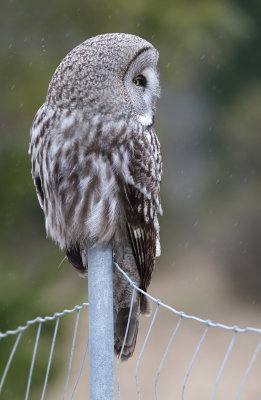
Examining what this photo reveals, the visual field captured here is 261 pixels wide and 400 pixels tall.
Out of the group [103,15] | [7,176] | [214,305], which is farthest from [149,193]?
[214,305]

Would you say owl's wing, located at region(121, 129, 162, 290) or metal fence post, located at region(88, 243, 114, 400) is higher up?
owl's wing, located at region(121, 129, 162, 290)

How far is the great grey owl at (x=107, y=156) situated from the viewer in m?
1.65

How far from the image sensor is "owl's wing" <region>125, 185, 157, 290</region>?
1.85 metres

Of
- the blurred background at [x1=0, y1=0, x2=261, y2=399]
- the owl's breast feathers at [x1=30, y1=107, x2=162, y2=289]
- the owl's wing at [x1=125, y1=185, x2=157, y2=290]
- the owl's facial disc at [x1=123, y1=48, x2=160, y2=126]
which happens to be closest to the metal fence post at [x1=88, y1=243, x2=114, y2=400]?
the owl's breast feathers at [x1=30, y1=107, x2=162, y2=289]

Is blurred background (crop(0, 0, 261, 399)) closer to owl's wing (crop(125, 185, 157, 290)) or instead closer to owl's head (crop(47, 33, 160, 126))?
owl's wing (crop(125, 185, 157, 290))

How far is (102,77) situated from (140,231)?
48cm

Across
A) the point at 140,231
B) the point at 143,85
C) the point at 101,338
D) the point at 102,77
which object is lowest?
the point at 101,338

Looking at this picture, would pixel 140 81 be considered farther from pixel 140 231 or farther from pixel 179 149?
pixel 179 149

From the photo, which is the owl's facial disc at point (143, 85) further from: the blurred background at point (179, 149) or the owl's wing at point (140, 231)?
the blurred background at point (179, 149)

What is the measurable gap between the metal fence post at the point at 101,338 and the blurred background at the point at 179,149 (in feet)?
3.27

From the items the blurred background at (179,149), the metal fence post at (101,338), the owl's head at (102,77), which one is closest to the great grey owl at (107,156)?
the owl's head at (102,77)

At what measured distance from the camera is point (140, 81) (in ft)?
6.06

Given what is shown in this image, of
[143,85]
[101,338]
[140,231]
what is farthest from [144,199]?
[101,338]

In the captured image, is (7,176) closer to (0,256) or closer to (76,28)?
(0,256)
